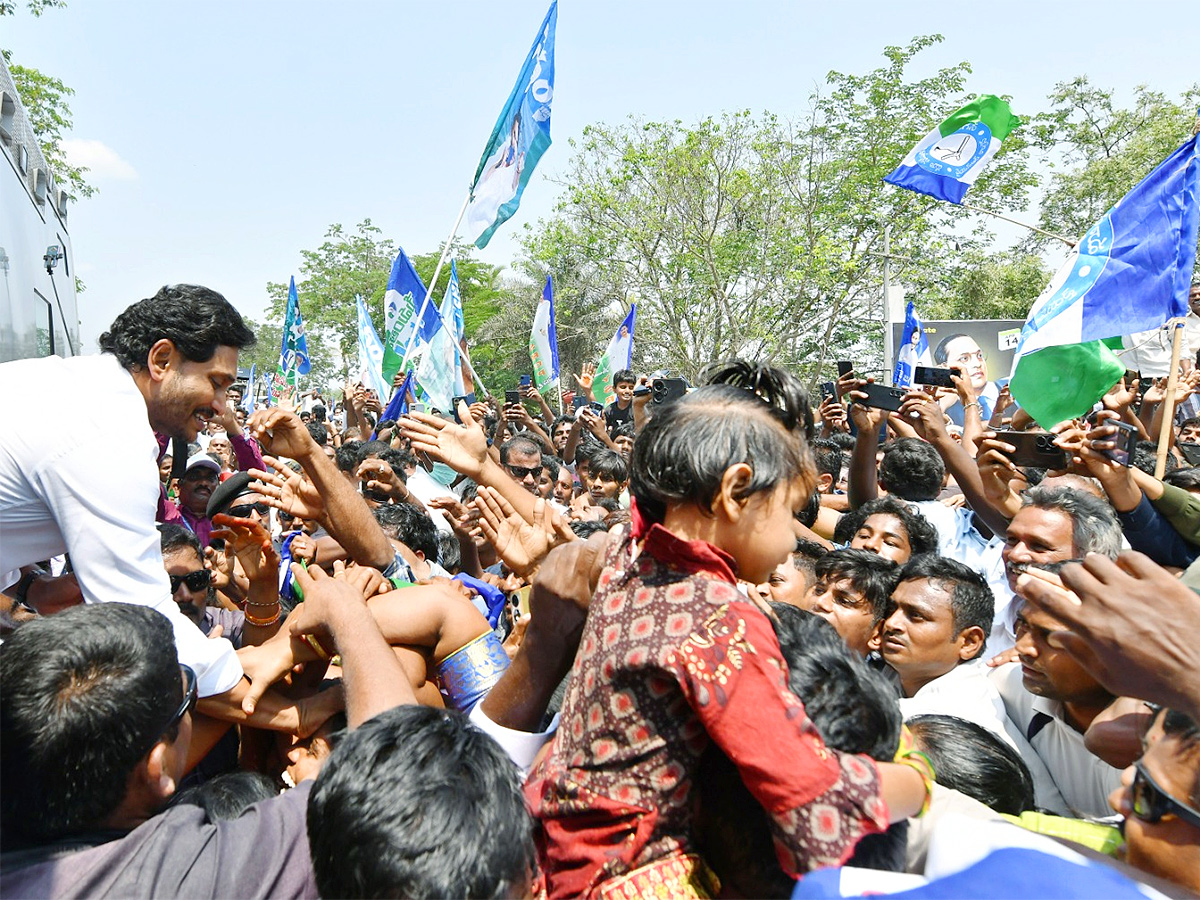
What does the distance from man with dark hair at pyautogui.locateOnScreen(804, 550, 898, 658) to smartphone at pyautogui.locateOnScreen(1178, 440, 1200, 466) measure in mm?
3487

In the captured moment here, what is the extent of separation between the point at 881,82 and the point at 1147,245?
1686cm

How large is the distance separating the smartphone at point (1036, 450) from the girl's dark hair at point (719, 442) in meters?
2.41

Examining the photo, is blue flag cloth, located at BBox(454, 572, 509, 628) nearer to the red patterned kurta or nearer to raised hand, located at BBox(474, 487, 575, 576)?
raised hand, located at BBox(474, 487, 575, 576)

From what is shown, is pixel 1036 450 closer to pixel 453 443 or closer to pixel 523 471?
pixel 453 443

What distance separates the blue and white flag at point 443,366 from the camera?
7.87 meters

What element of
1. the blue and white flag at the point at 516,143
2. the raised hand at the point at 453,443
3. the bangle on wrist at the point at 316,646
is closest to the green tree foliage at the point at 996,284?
the blue and white flag at the point at 516,143

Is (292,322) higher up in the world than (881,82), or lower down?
lower down

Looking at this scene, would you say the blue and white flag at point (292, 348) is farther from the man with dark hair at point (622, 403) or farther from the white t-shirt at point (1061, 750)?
the white t-shirt at point (1061, 750)

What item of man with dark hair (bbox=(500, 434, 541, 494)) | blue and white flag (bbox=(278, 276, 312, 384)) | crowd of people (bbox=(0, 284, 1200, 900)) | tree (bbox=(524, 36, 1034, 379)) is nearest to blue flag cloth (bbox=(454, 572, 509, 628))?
crowd of people (bbox=(0, 284, 1200, 900))

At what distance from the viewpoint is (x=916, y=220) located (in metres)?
18.7

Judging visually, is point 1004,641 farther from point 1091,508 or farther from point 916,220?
point 916,220

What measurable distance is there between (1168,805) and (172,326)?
262cm

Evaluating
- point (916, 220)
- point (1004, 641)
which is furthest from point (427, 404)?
point (916, 220)

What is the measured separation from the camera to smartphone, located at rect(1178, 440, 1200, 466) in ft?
17.9
